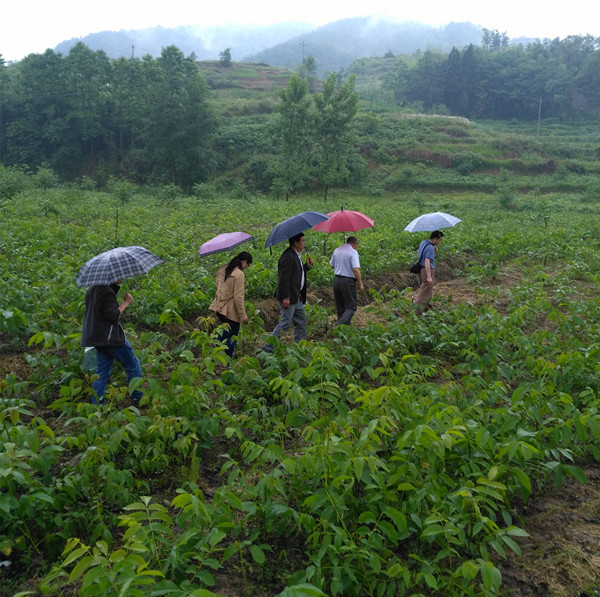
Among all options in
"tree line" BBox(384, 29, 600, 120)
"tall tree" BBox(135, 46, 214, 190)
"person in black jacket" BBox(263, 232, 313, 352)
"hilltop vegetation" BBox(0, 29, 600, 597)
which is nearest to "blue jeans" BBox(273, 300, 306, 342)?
"person in black jacket" BBox(263, 232, 313, 352)

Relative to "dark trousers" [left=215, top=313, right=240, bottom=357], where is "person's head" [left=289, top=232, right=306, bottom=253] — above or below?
above

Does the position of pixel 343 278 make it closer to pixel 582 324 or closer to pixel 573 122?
pixel 582 324

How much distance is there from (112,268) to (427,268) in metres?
4.84

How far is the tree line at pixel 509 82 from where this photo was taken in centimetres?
7344

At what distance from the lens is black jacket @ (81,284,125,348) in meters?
4.80

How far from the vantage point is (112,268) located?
191 inches

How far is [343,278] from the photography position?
6906 mm

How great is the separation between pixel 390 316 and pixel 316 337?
1060 mm

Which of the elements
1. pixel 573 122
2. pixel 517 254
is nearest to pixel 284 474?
pixel 517 254

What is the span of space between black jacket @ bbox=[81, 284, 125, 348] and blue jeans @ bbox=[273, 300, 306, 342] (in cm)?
200

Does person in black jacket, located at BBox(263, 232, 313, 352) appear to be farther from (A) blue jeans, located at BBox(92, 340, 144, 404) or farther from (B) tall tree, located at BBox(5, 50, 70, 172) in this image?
(B) tall tree, located at BBox(5, 50, 70, 172)

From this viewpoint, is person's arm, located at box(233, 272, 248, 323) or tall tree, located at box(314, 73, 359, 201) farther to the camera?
tall tree, located at box(314, 73, 359, 201)

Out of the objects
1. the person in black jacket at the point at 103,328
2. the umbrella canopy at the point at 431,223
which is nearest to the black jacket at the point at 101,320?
the person in black jacket at the point at 103,328

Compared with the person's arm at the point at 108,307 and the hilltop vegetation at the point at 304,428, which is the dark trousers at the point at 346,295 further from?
the person's arm at the point at 108,307
